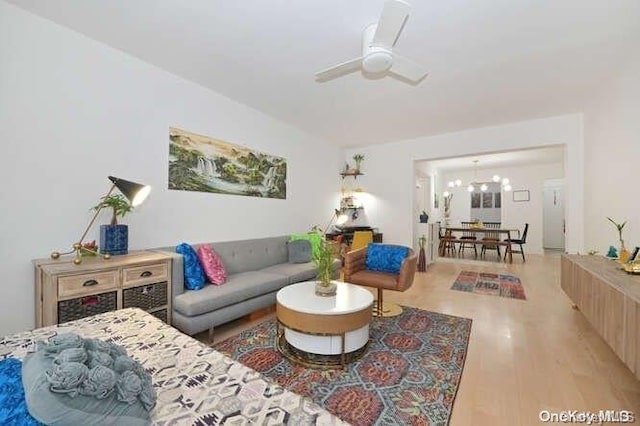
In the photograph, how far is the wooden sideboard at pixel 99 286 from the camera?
196 cm

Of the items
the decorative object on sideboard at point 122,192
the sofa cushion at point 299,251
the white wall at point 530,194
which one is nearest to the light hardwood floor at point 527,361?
the sofa cushion at point 299,251

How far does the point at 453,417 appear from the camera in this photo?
1670 millimetres

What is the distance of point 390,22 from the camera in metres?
1.85

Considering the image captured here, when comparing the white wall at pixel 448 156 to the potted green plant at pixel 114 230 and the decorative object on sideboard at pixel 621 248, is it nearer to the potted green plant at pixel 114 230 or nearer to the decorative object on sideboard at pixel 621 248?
the decorative object on sideboard at pixel 621 248

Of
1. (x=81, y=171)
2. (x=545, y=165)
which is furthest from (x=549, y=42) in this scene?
(x=545, y=165)

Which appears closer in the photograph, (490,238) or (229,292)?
(229,292)

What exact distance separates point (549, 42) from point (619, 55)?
0.83 m

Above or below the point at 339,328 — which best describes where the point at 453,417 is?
below

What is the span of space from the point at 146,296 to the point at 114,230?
→ 671 millimetres

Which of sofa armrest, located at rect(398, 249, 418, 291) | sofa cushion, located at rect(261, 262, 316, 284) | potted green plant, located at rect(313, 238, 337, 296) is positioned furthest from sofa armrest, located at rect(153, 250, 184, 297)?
sofa armrest, located at rect(398, 249, 418, 291)

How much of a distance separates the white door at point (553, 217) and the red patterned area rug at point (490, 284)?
4.98 m

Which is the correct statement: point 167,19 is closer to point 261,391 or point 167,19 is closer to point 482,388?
point 261,391

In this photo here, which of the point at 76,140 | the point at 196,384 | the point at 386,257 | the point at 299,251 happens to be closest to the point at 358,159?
the point at 299,251

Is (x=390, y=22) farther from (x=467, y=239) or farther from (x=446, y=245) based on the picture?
(x=446, y=245)
